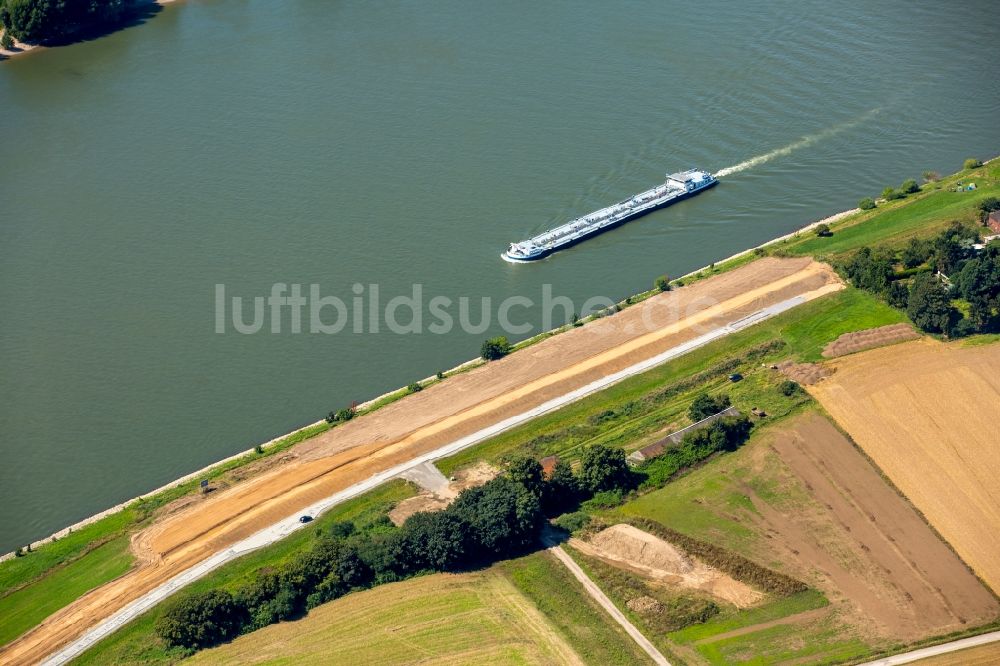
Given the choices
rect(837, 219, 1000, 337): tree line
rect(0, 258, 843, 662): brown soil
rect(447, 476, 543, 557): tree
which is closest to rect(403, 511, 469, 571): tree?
rect(447, 476, 543, 557): tree

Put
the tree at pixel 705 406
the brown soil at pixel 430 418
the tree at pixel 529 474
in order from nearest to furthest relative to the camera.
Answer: the brown soil at pixel 430 418 < the tree at pixel 529 474 < the tree at pixel 705 406

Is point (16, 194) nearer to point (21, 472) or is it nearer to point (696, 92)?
point (21, 472)

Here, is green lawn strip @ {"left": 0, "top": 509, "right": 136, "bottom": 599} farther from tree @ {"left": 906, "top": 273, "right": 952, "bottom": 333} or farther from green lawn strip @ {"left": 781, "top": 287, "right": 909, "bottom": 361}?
tree @ {"left": 906, "top": 273, "right": 952, "bottom": 333}

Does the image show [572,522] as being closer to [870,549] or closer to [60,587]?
[870,549]

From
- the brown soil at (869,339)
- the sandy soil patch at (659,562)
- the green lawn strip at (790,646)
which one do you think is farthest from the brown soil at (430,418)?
the green lawn strip at (790,646)

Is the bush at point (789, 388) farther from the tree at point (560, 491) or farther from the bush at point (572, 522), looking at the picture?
the bush at point (572, 522)

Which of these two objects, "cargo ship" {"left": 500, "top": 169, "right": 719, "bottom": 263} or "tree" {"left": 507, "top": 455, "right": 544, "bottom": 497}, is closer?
"tree" {"left": 507, "top": 455, "right": 544, "bottom": 497}
